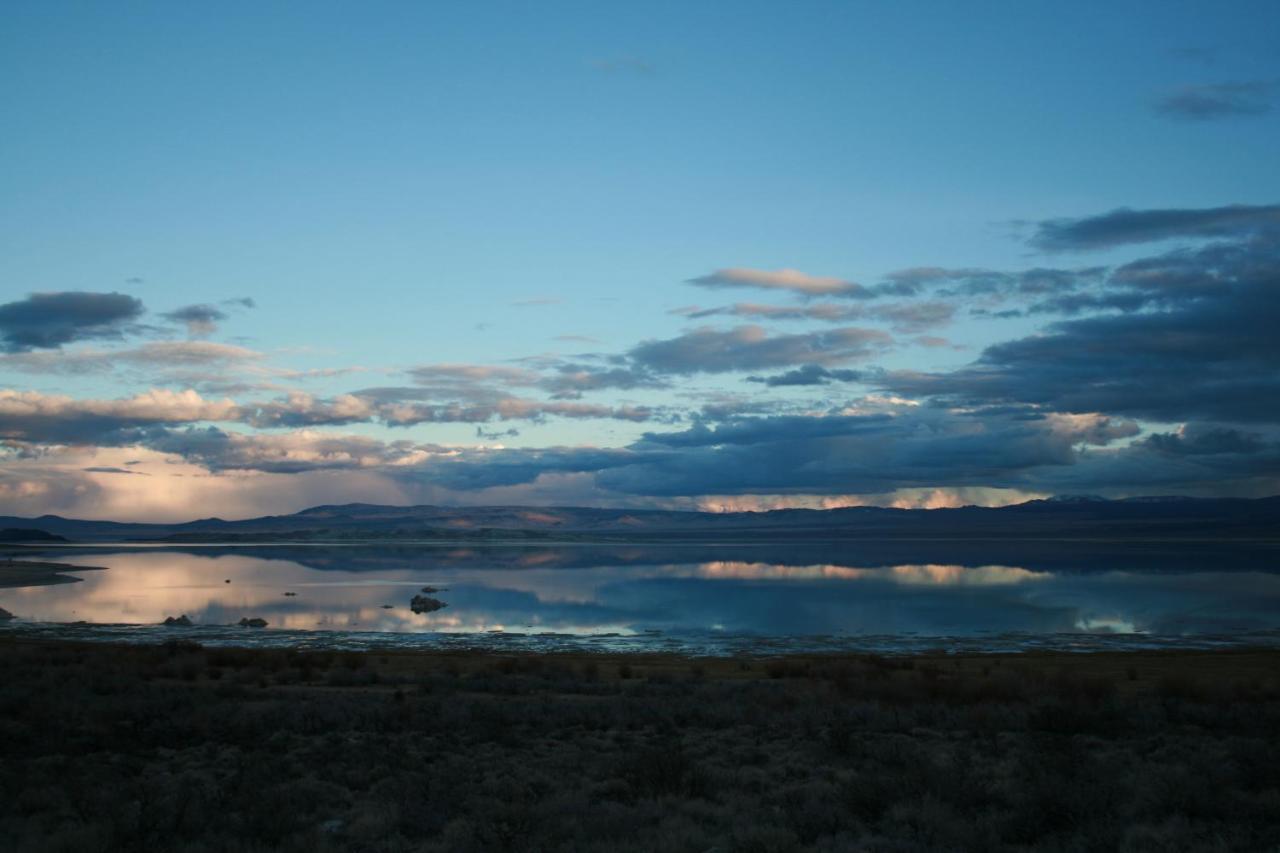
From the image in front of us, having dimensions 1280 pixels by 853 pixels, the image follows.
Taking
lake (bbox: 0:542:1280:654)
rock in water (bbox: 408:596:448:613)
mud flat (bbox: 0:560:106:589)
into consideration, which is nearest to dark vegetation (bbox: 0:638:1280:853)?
lake (bbox: 0:542:1280:654)

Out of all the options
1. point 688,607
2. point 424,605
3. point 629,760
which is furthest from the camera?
point 688,607

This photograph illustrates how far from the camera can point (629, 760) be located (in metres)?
11.4

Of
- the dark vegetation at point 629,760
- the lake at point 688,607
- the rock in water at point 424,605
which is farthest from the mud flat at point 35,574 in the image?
the dark vegetation at point 629,760

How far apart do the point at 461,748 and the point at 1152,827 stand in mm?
8193

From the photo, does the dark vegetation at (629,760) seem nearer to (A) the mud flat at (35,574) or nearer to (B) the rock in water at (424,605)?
(B) the rock in water at (424,605)

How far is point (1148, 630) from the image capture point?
35344mm

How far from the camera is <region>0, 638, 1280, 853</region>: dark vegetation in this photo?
8.57m

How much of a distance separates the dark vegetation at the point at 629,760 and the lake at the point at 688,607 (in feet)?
37.1

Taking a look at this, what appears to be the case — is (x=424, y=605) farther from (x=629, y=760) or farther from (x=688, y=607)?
(x=629, y=760)

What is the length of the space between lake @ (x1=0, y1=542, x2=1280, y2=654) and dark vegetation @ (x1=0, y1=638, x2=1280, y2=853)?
37.1 ft

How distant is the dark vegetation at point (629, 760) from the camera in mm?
8570

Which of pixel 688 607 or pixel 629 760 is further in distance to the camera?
pixel 688 607

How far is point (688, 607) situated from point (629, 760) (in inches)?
1392

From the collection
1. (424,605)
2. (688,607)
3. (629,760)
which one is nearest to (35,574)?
(424,605)
